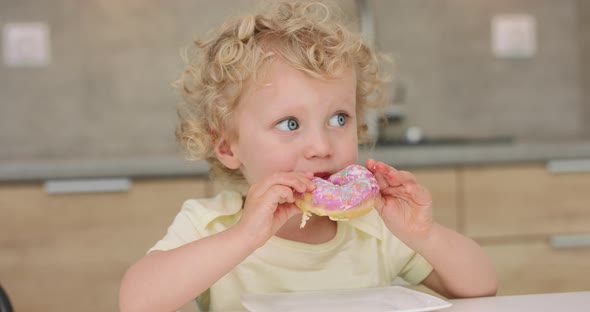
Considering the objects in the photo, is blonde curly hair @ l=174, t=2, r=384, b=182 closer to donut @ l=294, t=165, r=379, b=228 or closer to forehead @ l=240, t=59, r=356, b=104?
forehead @ l=240, t=59, r=356, b=104

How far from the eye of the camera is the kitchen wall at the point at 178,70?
2576 millimetres

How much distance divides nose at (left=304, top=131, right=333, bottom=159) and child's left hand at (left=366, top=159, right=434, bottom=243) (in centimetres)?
6

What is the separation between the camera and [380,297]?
→ 903mm

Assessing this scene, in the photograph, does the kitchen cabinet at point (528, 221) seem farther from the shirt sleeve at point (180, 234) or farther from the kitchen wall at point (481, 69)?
the shirt sleeve at point (180, 234)

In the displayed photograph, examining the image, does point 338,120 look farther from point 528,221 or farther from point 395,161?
point 528,221

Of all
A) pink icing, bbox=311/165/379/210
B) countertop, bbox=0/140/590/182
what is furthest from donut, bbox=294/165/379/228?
countertop, bbox=0/140/590/182

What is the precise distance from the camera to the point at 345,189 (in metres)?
0.91

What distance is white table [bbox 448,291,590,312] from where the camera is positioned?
79 cm

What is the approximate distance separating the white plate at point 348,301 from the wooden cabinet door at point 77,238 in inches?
46.8

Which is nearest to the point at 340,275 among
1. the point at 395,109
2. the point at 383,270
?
the point at 383,270

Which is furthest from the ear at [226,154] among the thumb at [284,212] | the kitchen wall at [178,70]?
the kitchen wall at [178,70]

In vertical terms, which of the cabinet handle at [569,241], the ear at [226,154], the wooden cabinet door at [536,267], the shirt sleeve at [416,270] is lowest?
the wooden cabinet door at [536,267]

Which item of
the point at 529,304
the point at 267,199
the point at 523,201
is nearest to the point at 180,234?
the point at 267,199

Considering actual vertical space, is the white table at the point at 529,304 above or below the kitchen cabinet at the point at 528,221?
above
